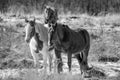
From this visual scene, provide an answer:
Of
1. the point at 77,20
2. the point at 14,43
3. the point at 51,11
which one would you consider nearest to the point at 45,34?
the point at 51,11

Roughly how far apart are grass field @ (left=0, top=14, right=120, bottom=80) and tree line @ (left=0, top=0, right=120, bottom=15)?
116cm

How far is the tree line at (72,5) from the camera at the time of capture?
765 inches

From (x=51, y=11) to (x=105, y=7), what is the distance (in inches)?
457

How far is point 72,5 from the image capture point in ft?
65.1

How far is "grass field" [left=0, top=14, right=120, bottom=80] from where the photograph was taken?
8883 mm

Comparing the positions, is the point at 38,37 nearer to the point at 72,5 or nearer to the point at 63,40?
the point at 63,40

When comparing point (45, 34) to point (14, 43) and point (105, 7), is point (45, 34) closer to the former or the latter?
point (14, 43)

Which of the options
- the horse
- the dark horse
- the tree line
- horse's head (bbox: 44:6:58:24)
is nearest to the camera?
horse's head (bbox: 44:6:58:24)

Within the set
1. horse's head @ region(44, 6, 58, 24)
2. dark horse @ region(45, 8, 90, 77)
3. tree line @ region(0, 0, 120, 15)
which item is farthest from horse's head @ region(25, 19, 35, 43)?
tree line @ region(0, 0, 120, 15)

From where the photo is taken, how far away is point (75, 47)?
9695mm

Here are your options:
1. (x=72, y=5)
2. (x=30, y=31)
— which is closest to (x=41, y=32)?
Answer: (x=30, y=31)

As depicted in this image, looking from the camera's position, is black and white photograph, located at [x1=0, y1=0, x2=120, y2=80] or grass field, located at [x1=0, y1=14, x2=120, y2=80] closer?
grass field, located at [x1=0, y1=14, x2=120, y2=80]

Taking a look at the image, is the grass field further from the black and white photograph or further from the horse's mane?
the horse's mane

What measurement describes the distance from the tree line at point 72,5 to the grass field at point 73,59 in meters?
1.16
